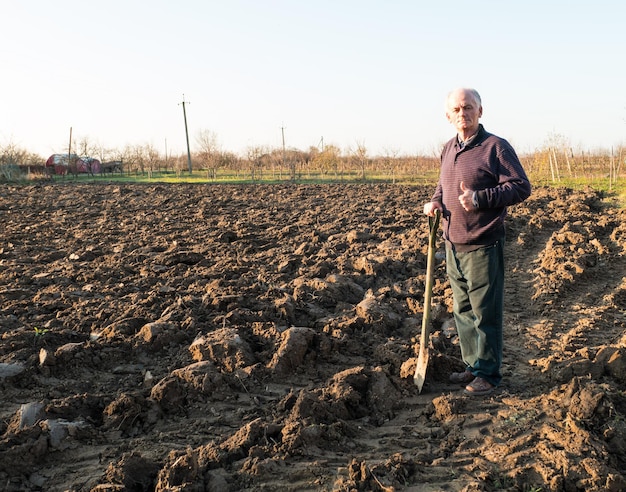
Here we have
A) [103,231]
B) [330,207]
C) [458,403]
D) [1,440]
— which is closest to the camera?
[1,440]

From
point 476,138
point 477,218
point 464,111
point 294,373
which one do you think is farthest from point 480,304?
point 294,373

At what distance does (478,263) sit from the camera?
381 cm

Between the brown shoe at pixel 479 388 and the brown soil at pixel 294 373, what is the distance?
69 mm

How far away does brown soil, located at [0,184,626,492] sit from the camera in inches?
120

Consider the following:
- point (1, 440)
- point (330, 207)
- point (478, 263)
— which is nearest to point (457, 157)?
point (478, 263)

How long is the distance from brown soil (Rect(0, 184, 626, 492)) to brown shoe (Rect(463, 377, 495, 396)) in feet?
0.23

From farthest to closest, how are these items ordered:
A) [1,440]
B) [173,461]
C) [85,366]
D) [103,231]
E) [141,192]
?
[141,192]
[103,231]
[85,366]
[1,440]
[173,461]

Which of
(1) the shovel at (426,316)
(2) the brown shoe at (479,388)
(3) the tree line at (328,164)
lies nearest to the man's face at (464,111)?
(1) the shovel at (426,316)

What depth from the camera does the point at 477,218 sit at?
376 cm

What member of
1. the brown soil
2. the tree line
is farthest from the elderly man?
the tree line

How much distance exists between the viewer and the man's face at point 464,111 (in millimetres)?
3641

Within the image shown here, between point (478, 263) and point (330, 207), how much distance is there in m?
11.1

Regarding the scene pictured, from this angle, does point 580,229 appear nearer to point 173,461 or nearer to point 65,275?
point 65,275

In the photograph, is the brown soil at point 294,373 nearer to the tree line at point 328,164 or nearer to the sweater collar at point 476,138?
the sweater collar at point 476,138
